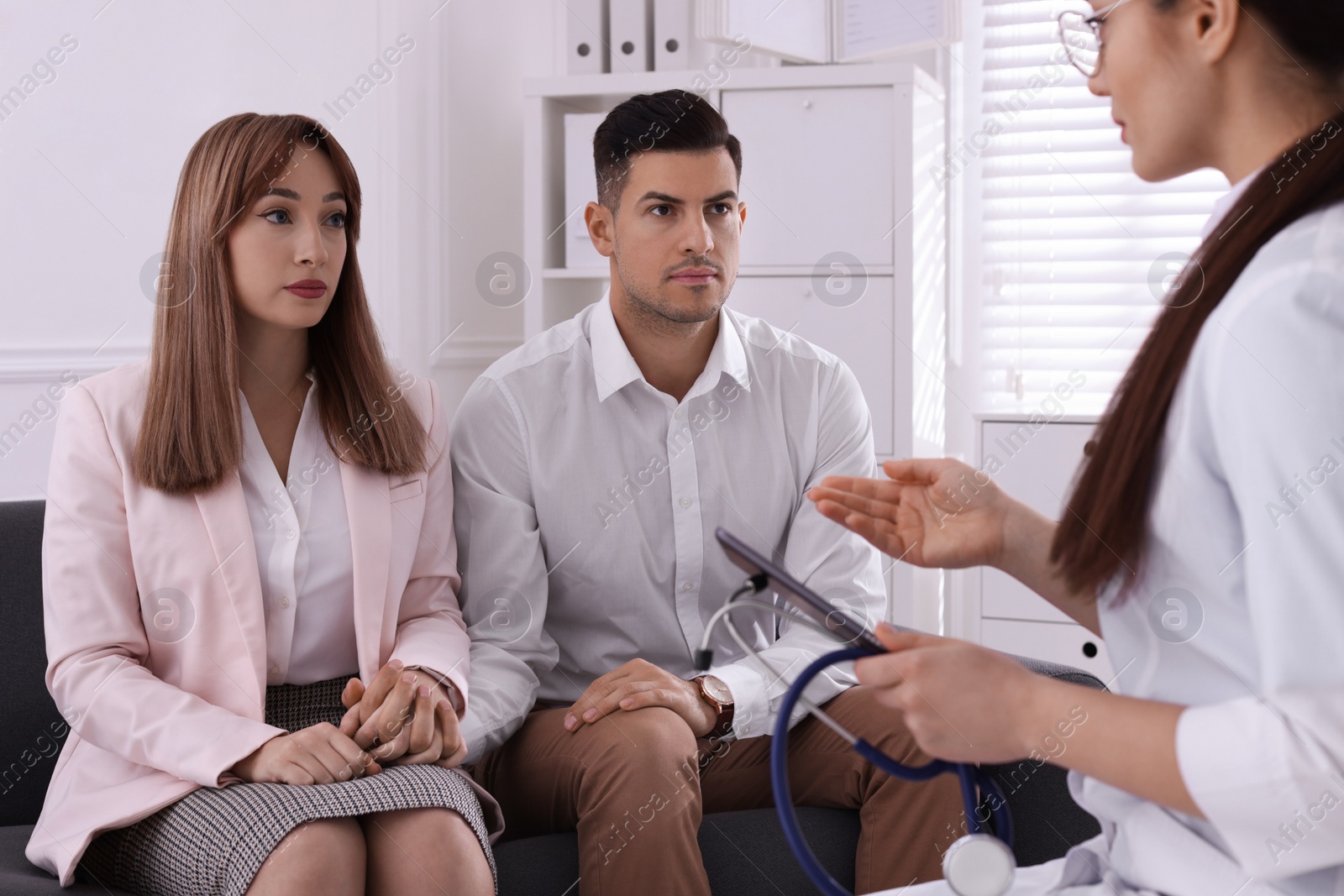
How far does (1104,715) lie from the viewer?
2.69 feet

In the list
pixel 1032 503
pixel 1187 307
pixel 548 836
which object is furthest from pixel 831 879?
pixel 1032 503

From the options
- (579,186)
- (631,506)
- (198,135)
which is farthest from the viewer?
(579,186)

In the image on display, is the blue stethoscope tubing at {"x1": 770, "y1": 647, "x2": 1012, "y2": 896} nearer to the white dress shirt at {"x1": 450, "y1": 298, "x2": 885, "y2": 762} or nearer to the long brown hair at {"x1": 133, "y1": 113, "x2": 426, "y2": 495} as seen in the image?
the white dress shirt at {"x1": 450, "y1": 298, "x2": 885, "y2": 762}

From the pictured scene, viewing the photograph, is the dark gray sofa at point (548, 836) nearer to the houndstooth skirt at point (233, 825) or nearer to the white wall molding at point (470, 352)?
the houndstooth skirt at point (233, 825)

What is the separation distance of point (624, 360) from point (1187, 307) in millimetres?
1326

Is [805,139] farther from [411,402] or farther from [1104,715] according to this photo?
[1104,715]

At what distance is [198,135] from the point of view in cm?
321

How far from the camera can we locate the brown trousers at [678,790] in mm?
1629

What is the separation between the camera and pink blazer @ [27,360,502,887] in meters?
1.55

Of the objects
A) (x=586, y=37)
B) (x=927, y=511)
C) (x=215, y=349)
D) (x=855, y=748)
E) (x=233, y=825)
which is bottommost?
(x=233, y=825)

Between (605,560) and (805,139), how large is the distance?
1571 millimetres

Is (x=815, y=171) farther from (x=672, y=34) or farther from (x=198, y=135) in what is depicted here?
(x=198, y=135)

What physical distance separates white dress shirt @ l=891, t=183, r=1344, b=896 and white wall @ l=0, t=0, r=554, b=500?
287cm

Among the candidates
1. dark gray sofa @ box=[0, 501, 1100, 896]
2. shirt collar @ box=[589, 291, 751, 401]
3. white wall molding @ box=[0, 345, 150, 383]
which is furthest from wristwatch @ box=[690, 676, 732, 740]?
white wall molding @ box=[0, 345, 150, 383]
